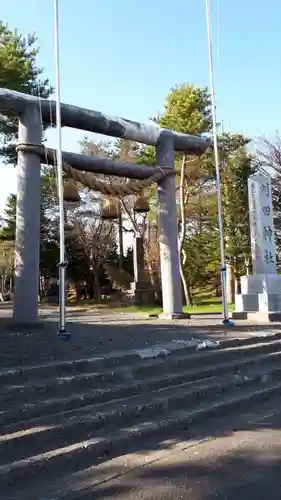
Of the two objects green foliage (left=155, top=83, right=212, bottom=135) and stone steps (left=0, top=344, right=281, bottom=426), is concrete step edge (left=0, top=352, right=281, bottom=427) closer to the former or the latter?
stone steps (left=0, top=344, right=281, bottom=426)

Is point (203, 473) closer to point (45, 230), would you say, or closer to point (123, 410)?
point (123, 410)

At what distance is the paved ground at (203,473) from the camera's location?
369 cm

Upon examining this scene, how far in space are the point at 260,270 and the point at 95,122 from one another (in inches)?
240

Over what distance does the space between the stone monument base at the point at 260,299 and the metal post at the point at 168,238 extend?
5.77 feet

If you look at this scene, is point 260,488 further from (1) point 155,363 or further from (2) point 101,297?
(2) point 101,297

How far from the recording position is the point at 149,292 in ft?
90.4

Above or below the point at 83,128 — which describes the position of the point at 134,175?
below

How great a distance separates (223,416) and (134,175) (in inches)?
348

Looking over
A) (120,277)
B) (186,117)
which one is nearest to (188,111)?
(186,117)

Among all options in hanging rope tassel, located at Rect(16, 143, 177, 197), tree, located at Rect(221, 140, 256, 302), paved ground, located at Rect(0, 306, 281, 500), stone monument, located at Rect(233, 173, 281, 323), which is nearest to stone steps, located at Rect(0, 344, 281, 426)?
paved ground, located at Rect(0, 306, 281, 500)

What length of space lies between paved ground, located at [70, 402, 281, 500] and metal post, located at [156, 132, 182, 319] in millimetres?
8313

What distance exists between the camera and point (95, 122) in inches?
483

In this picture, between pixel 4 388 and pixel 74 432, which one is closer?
pixel 74 432

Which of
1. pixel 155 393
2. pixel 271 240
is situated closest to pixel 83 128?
pixel 271 240
